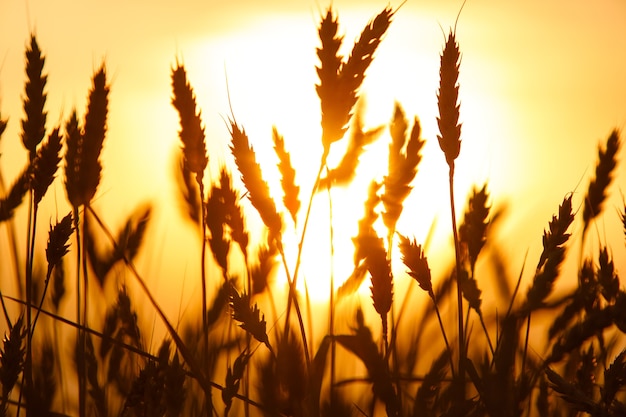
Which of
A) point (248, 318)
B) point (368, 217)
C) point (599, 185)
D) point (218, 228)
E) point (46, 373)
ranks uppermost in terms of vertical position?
point (599, 185)

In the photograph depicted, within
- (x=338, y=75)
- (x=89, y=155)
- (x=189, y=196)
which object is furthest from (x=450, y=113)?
(x=189, y=196)

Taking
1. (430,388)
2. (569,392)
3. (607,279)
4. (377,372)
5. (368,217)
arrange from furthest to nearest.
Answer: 1. (368,217)
2. (607,279)
3. (430,388)
4. (377,372)
5. (569,392)

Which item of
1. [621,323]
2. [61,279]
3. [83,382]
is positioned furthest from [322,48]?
[61,279]

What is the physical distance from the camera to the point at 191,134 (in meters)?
1.96

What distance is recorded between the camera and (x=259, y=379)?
6.26ft

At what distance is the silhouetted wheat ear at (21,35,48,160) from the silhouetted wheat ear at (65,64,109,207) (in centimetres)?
10

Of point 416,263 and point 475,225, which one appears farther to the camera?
point 475,225

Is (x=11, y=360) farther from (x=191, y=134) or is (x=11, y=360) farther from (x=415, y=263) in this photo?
(x=415, y=263)

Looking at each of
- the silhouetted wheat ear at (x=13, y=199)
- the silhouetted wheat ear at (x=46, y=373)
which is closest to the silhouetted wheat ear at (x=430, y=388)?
the silhouetted wheat ear at (x=46, y=373)

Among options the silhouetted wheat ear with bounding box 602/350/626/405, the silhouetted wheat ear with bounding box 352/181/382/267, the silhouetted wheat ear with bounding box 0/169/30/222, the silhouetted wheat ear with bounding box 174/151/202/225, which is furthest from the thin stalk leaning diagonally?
the silhouetted wheat ear with bounding box 0/169/30/222

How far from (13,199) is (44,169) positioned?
23.0 inches

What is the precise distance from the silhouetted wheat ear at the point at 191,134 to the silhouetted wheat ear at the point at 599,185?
1.51 meters

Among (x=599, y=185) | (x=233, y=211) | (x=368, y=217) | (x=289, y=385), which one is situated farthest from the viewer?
(x=599, y=185)

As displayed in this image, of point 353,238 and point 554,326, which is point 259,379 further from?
point 554,326
